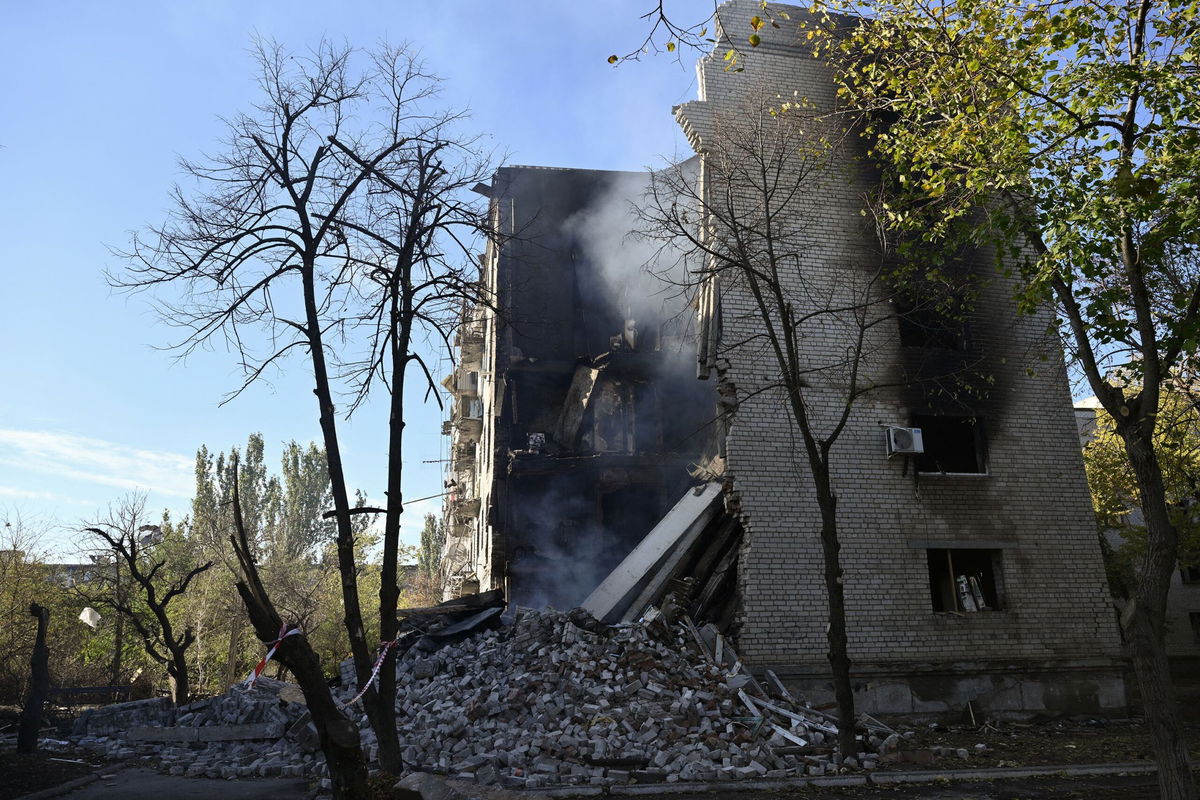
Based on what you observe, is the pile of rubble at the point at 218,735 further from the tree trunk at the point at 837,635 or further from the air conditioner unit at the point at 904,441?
the air conditioner unit at the point at 904,441

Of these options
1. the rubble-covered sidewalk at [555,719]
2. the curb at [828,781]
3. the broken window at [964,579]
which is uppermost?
the broken window at [964,579]

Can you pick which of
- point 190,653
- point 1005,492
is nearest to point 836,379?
point 1005,492

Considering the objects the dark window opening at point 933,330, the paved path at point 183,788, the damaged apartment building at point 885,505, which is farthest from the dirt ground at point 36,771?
the dark window opening at point 933,330

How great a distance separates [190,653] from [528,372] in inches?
655

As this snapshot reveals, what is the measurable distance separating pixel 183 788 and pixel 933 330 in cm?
1290

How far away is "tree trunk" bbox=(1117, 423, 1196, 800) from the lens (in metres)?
6.40

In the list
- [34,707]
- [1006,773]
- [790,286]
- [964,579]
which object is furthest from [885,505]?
[34,707]

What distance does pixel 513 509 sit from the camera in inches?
723

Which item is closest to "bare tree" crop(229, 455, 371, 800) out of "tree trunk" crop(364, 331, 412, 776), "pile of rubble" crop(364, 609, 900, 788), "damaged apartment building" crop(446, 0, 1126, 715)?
"tree trunk" crop(364, 331, 412, 776)

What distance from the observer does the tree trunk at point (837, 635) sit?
8.83 m

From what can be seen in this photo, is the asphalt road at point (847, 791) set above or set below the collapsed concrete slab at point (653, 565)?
below

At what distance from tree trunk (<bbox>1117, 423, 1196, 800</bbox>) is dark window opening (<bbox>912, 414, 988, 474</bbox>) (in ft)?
21.0

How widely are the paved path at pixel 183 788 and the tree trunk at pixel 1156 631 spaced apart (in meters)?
7.84

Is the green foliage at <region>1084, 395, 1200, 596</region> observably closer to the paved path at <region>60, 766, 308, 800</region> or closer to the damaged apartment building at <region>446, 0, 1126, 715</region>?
the damaged apartment building at <region>446, 0, 1126, 715</region>
